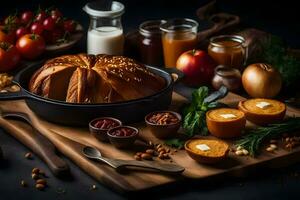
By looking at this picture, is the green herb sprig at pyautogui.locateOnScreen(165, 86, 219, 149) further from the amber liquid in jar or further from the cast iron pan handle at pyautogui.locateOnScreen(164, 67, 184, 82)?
the amber liquid in jar

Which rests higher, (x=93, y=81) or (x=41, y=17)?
(x=93, y=81)

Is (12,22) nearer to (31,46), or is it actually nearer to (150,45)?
(31,46)

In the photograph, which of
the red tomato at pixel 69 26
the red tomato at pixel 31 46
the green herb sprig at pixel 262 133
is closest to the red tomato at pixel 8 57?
the red tomato at pixel 31 46

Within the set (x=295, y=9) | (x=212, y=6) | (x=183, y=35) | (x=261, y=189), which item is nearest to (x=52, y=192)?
(x=261, y=189)

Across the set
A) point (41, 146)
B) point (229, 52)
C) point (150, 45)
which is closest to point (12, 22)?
point (150, 45)

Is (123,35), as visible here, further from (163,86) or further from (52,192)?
(52,192)

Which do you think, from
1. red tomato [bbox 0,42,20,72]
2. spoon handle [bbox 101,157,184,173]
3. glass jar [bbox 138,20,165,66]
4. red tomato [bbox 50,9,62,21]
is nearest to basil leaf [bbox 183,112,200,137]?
spoon handle [bbox 101,157,184,173]

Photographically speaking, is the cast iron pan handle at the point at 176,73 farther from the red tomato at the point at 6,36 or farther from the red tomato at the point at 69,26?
the red tomato at the point at 6,36
